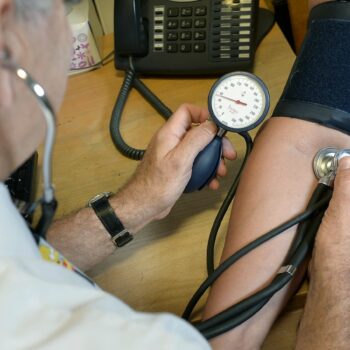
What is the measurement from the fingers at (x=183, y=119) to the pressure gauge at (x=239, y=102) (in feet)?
0.21

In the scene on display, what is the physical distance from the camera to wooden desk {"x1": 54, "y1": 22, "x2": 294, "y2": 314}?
2.68ft

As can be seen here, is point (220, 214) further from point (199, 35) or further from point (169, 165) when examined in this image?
point (199, 35)

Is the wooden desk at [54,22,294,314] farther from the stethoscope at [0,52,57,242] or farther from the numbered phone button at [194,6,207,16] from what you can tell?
the stethoscope at [0,52,57,242]

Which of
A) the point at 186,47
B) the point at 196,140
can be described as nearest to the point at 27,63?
the point at 196,140

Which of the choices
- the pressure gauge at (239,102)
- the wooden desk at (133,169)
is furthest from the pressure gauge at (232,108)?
the wooden desk at (133,169)

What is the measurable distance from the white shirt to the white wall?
0.82 metres

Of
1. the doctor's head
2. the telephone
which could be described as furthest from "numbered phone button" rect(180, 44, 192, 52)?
the doctor's head

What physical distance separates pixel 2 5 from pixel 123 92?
2.00ft

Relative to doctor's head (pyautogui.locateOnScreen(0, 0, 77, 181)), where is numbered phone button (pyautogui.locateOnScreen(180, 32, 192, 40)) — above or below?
below

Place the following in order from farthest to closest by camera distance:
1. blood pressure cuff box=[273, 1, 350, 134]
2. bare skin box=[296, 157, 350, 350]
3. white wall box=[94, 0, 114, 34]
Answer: white wall box=[94, 0, 114, 34]
blood pressure cuff box=[273, 1, 350, 134]
bare skin box=[296, 157, 350, 350]

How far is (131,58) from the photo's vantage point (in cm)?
107

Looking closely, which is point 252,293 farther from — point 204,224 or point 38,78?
point 38,78

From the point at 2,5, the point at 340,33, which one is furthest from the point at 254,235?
the point at 2,5

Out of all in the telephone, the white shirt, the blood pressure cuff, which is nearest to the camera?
the white shirt
